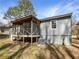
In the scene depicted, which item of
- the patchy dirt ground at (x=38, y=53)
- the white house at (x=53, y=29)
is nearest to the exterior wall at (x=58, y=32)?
the white house at (x=53, y=29)

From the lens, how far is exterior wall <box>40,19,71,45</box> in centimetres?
1797

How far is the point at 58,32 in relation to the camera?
740 inches

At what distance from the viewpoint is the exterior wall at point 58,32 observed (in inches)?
708

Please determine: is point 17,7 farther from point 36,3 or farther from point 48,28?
point 48,28

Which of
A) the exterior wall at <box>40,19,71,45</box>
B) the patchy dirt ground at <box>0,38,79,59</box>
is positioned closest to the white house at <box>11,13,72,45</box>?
the exterior wall at <box>40,19,71,45</box>

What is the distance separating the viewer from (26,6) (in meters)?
38.2

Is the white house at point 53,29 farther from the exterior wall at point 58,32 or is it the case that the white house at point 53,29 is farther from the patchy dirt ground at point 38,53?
the patchy dirt ground at point 38,53

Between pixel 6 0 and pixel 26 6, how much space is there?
14.2 m

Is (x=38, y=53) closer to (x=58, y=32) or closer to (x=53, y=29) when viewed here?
(x=58, y=32)

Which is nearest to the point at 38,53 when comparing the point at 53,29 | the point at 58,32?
the point at 58,32

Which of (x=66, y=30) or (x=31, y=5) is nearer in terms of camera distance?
(x=66, y=30)

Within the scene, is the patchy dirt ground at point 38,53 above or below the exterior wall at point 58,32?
below

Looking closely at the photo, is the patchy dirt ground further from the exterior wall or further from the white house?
the white house

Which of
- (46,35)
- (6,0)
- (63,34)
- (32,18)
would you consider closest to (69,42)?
(63,34)
